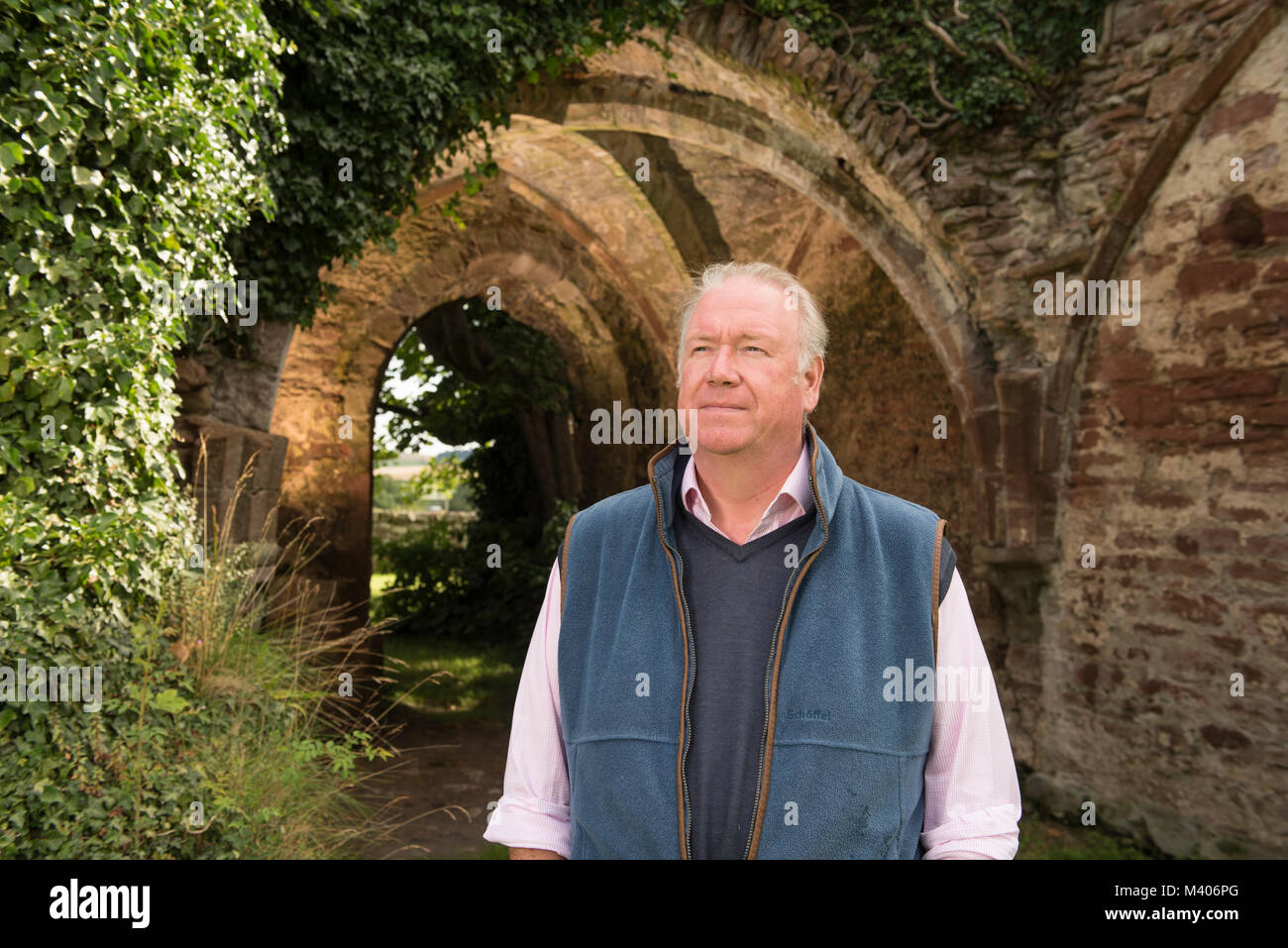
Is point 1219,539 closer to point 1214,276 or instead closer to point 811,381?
point 1214,276

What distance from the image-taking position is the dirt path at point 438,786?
5277 mm

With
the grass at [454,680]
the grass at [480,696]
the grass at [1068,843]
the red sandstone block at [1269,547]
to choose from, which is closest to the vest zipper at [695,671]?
the grass at [480,696]

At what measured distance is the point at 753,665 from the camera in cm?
154

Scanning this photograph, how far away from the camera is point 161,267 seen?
3533mm

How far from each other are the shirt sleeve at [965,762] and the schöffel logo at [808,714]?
19 centimetres

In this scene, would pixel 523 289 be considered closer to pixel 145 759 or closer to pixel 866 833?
pixel 145 759

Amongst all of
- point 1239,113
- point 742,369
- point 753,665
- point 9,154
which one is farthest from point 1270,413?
point 9,154

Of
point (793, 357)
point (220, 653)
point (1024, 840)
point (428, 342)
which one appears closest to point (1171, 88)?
point (1024, 840)

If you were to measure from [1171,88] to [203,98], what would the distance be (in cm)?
539

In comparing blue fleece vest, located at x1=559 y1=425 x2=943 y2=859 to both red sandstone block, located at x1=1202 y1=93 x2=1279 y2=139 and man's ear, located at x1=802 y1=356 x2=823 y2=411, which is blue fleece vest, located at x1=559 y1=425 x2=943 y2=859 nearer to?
man's ear, located at x1=802 y1=356 x2=823 y2=411

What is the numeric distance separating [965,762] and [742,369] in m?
0.77

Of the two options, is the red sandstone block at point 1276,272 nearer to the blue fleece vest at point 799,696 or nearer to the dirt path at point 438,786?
the blue fleece vest at point 799,696

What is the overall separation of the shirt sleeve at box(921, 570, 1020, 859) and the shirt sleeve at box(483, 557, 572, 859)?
2.12ft

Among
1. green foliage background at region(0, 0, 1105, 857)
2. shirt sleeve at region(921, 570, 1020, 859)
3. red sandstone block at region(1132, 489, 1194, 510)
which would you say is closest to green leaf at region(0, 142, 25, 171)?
green foliage background at region(0, 0, 1105, 857)
